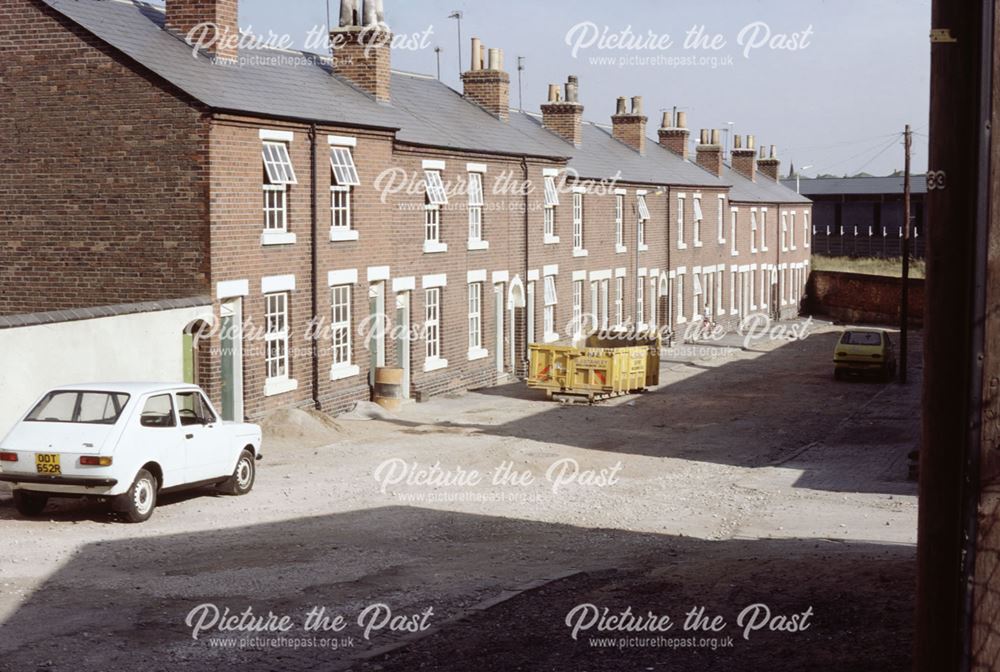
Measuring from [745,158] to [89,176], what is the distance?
170ft

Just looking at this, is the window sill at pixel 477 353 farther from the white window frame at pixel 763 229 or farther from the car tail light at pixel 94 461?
the white window frame at pixel 763 229

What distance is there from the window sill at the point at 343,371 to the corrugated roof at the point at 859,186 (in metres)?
65.7

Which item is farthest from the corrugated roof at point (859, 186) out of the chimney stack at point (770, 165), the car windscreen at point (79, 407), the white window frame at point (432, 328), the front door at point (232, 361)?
the car windscreen at point (79, 407)

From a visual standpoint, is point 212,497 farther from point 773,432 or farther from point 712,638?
point 773,432

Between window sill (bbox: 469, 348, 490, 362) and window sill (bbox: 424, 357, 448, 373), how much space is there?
6.02 feet

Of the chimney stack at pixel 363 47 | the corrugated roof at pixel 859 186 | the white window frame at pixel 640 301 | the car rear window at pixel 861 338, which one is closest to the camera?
the chimney stack at pixel 363 47

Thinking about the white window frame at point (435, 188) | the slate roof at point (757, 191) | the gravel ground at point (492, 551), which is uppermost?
the slate roof at point (757, 191)

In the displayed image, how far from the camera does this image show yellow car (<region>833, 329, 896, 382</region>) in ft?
130

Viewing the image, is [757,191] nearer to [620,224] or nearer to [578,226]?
[620,224]

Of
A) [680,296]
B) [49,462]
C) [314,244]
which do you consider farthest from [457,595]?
[680,296]

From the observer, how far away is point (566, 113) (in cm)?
4544

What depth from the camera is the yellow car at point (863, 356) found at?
39.8m

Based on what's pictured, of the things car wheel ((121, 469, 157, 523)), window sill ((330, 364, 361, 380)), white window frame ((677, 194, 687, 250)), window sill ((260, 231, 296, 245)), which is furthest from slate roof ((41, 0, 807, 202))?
car wheel ((121, 469, 157, 523))

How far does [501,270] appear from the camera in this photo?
1439 inches
